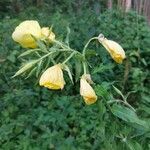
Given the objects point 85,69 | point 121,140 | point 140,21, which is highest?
point 85,69

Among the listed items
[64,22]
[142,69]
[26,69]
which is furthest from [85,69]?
[64,22]

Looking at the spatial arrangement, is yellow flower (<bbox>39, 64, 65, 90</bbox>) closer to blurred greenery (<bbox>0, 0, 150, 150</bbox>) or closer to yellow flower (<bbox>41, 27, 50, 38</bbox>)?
yellow flower (<bbox>41, 27, 50, 38</bbox>)

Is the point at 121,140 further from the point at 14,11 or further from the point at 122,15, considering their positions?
the point at 14,11

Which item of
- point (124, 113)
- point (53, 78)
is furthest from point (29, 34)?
point (124, 113)

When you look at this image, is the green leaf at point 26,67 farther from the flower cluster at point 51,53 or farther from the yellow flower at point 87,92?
the yellow flower at point 87,92

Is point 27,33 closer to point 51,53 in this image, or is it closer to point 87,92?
point 51,53

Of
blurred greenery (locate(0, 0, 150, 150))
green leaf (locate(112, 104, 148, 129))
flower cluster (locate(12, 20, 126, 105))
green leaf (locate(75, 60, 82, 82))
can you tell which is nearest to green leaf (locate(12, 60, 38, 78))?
flower cluster (locate(12, 20, 126, 105))
